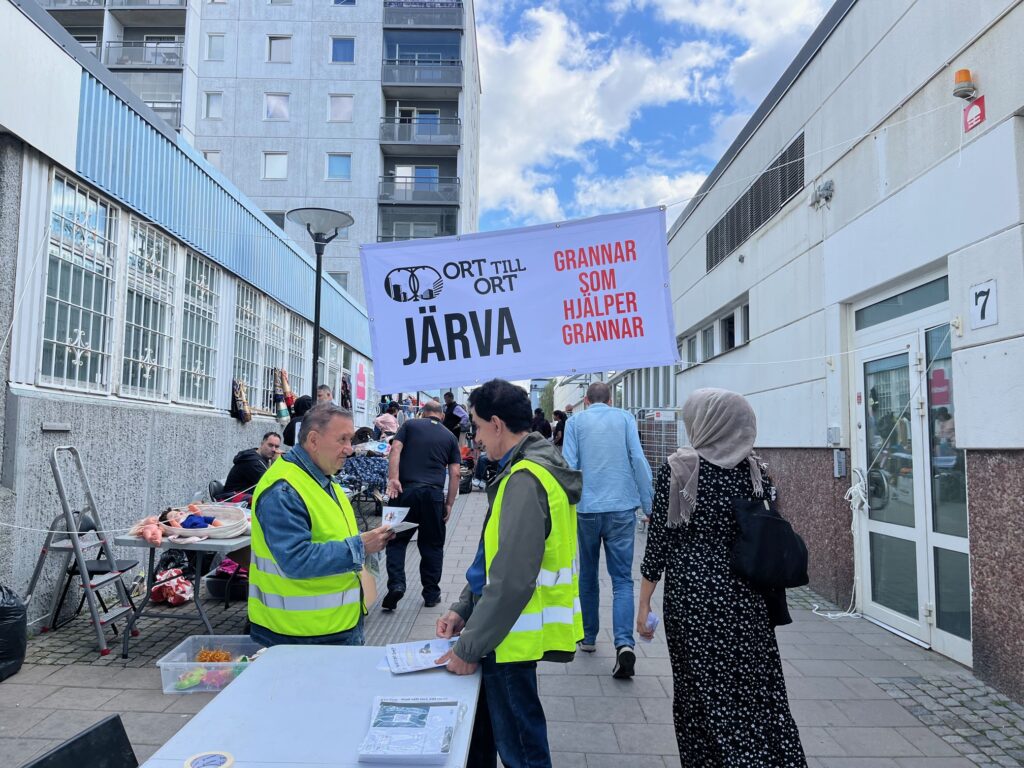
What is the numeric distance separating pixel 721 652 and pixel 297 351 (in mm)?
11253

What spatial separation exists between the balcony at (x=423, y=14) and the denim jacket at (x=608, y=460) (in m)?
29.4

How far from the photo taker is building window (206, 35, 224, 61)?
29594 millimetres

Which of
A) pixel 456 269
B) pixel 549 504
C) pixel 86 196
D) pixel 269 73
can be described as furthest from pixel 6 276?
pixel 269 73

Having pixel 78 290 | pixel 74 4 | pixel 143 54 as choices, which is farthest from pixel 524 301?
pixel 74 4

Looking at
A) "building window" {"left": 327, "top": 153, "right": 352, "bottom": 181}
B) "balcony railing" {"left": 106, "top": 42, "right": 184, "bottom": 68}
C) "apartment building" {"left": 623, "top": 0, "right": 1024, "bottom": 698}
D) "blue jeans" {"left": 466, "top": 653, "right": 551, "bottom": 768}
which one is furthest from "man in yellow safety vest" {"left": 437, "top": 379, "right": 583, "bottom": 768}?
"balcony railing" {"left": 106, "top": 42, "right": 184, "bottom": 68}

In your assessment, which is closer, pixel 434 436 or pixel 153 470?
pixel 434 436

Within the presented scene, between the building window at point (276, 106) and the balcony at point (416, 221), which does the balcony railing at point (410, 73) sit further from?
the balcony at point (416, 221)

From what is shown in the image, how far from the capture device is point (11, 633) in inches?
175

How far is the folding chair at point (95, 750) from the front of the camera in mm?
1633

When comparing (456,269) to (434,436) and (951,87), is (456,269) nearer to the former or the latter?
(434,436)

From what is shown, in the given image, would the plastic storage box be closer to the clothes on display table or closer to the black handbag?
the black handbag

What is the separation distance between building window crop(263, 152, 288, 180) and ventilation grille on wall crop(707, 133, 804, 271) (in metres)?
23.0

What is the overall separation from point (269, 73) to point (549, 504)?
31.8 meters

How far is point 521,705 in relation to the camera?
2.53 metres
